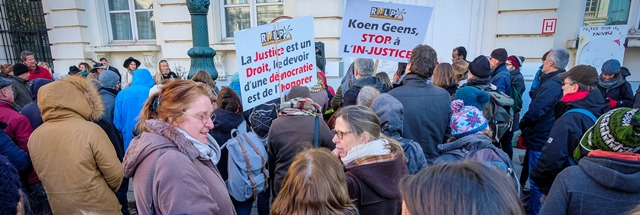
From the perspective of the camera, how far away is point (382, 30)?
11.7 ft

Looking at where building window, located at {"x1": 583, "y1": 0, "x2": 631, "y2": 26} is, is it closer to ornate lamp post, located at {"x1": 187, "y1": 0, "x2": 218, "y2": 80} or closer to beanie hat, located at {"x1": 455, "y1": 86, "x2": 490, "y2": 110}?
beanie hat, located at {"x1": 455, "y1": 86, "x2": 490, "y2": 110}

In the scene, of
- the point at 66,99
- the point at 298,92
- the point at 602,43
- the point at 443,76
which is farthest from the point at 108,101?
the point at 602,43

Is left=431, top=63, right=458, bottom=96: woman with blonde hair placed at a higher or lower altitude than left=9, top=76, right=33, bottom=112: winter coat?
higher

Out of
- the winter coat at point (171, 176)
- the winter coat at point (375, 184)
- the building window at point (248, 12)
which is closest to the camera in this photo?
the winter coat at point (171, 176)

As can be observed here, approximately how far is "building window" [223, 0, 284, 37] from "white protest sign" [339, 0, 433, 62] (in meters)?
4.56

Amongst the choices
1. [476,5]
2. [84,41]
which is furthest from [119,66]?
[476,5]

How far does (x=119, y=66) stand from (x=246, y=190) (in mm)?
7959

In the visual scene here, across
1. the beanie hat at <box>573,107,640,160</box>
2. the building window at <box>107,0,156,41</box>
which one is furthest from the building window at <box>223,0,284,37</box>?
the beanie hat at <box>573,107,640,160</box>

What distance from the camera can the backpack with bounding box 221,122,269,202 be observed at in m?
2.57

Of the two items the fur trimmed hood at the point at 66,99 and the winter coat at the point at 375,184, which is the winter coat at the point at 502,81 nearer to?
the winter coat at the point at 375,184

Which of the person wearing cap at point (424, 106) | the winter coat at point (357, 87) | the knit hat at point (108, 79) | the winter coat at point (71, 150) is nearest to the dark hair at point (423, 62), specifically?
the person wearing cap at point (424, 106)

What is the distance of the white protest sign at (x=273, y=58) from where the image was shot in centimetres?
299

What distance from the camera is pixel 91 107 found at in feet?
8.02

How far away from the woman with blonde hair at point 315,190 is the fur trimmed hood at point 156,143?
448mm
